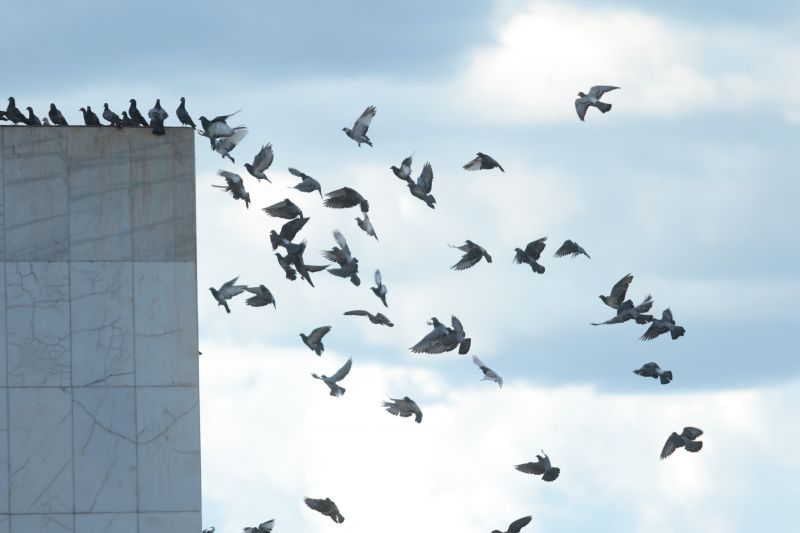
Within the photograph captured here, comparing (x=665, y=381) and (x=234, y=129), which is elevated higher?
(x=234, y=129)

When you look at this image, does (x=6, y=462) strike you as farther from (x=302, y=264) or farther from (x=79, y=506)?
(x=302, y=264)

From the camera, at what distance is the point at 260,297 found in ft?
164

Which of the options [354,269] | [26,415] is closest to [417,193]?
[354,269]

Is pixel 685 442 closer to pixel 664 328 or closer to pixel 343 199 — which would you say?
pixel 664 328

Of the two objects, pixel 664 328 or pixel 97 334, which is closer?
pixel 97 334

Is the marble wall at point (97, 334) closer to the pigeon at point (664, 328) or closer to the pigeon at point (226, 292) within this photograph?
the pigeon at point (226, 292)

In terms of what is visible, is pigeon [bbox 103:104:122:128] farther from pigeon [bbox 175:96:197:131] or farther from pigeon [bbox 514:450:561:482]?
pigeon [bbox 514:450:561:482]

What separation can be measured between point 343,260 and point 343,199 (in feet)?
6.15

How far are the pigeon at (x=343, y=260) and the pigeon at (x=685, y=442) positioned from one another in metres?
7.04

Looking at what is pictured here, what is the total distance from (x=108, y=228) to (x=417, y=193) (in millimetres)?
6200

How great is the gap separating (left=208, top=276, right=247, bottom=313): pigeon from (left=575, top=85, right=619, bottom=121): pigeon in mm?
7388

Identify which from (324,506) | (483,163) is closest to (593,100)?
Result: (483,163)

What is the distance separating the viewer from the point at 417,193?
163 ft

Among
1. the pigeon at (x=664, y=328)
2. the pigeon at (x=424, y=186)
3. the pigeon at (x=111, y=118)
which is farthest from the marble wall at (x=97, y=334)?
the pigeon at (x=664, y=328)
